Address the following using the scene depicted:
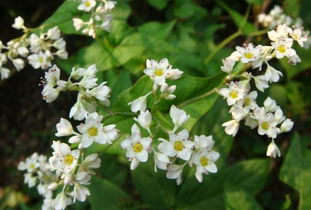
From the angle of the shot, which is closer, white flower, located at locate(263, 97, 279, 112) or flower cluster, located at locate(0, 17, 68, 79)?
white flower, located at locate(263, 97, 279, 112)

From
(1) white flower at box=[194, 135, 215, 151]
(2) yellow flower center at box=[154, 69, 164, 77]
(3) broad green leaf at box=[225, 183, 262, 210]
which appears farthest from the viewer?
(3) broad green leaf at box=[225, 183, 262, 210]

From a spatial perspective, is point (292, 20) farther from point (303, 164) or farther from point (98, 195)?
point (98, 195)

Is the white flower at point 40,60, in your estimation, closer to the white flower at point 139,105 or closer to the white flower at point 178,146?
the white flower at point 139,105

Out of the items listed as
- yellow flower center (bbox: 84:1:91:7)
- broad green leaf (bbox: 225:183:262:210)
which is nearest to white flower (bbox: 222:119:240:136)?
broad green leaf (bbox: 225:183:262:210)

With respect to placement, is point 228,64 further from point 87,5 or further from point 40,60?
point 40,60

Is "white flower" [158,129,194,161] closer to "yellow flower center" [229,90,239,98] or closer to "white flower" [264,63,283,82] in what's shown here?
"yellow flower center" [229,90,239,98]

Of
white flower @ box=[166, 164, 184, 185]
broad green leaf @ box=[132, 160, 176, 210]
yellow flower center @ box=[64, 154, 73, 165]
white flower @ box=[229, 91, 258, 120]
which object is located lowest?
broad green leaf @ box=[132, 160, 176, 210]

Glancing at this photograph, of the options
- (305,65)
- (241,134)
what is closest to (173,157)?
(241,134)
